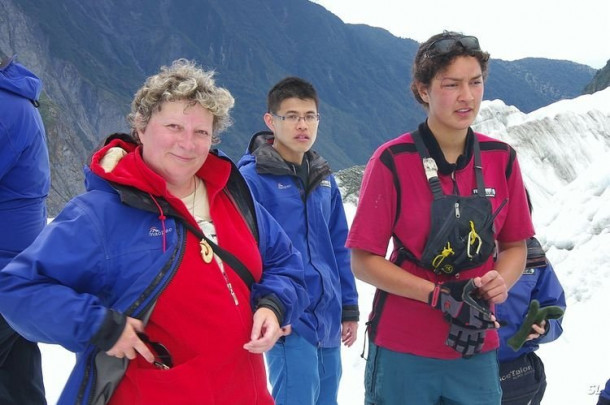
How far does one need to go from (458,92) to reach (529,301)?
123 cm

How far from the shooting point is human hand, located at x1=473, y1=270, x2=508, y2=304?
2.35m

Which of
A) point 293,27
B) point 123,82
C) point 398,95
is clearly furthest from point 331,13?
point 123,82

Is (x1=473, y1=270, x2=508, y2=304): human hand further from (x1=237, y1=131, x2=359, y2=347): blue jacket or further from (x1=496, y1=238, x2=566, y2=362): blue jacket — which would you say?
(x1=237, y1=131, x2=359, y2=347): blue jacket

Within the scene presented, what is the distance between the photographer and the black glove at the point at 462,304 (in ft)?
7.75

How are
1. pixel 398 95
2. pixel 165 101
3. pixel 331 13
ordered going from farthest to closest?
pixel 331 13 → pixel 398 95 → pixel 165 101

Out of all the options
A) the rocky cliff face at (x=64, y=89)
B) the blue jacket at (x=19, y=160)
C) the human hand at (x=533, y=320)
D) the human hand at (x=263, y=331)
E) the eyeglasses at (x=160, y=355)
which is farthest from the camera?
the rocky cliff face at (x=64, y=89)

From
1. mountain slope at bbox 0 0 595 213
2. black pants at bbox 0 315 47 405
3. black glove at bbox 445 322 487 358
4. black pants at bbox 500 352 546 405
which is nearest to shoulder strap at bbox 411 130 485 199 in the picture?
black glove at bbox 445 322 487 358

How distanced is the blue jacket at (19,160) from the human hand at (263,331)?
1596 millimetres

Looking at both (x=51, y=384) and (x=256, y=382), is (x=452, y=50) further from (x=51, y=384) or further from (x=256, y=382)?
(x=51, y=384)

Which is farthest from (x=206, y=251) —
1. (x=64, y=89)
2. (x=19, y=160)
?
(x=64, y=89)

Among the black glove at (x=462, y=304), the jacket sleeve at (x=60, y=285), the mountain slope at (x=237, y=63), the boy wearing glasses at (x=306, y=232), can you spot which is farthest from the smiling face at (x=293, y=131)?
the mountain slope at (x=237, y=63)

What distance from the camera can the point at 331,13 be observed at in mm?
121875

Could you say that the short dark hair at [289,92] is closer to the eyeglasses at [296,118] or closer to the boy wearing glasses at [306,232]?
the boy wearing glasses at [306,232]

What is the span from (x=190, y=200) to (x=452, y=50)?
1.28 m
